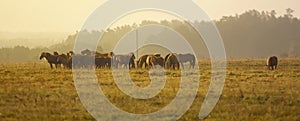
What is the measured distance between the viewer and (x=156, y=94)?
1548cm

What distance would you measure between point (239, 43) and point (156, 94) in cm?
6632

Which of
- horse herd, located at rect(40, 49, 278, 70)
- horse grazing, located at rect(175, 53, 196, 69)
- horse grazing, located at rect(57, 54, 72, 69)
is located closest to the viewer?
horse herd, located at rect(40, 49, 278, 70)

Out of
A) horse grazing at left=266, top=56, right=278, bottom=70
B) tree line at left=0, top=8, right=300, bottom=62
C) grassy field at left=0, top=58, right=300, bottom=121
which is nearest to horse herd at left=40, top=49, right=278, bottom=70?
horse grazing at left=266, top=56, right=278, bottom=70

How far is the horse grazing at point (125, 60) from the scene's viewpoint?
2994 cm

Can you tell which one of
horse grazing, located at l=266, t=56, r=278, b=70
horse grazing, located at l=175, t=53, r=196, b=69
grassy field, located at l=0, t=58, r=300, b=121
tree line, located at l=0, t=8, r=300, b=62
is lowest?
grassy field, located at l=0, t=58, r=300, b=121

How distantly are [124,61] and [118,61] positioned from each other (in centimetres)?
69

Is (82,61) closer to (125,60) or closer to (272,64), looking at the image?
(125,60)

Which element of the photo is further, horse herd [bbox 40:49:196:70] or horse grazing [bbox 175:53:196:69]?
horse grazing [bbox 175:53:196:69]

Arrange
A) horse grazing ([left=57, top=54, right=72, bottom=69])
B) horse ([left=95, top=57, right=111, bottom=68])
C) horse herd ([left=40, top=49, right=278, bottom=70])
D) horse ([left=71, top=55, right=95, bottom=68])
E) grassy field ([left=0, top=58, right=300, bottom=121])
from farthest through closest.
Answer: horse ([left=95, top=57, right=111, bottom=68])
horse grazing ([left=57, top=54, right=72, bottom=69])
horse ([left=71, top=55, right=95, bottom=68])
horse herd ([left=40, top=49, right=278, bottom=70])
grassy field ([left=0, top=58, right=300, bottom=121])

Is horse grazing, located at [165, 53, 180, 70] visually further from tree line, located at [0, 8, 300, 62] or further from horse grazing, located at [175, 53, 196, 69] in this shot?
tree line, located at [0, 8, 300, 62]

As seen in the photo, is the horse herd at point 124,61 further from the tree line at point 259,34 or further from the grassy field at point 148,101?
the tree line at point 259,34

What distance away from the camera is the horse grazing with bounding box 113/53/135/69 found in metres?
29.9

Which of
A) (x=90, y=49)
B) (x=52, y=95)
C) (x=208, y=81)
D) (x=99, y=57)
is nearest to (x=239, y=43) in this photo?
(x=90, y=49)

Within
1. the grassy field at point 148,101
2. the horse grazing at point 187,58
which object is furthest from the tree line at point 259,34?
the grassy field at point 148,101
